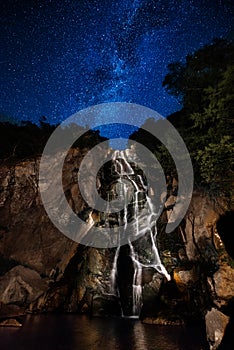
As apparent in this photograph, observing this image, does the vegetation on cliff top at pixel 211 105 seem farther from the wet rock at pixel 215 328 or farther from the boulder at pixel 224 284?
the wet rock at pixel 215 328

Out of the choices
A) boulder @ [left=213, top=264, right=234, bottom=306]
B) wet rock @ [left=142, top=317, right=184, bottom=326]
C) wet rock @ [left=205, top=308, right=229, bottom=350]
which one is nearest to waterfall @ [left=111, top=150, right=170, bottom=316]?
wet rock @ [left=142, top=317, right=184, bottom=326]

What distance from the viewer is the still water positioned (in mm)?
9586

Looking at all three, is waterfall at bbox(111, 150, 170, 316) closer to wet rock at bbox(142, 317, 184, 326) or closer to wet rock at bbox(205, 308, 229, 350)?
wet rock at bbox(142, 317, 184, 326)

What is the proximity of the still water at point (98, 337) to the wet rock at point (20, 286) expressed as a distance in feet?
12.3

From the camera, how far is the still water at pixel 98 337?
377 inches

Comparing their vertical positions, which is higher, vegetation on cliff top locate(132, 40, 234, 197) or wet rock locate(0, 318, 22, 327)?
vegetation on cliff top locate(132, 40, 234, 197)

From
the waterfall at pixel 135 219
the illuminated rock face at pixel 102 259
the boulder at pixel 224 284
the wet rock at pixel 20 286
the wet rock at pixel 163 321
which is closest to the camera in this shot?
the boulder at pixel 224 284

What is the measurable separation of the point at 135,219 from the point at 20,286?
33.3 ft

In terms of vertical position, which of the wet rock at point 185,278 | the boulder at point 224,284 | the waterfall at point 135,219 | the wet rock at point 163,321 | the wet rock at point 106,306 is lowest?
the wet rock at point 163,321

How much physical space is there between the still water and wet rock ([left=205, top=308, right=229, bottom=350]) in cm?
101

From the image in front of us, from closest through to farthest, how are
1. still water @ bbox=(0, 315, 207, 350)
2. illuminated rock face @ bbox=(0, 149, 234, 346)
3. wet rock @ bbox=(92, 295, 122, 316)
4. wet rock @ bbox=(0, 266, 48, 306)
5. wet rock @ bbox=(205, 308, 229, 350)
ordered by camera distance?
wet rock @ bbox=(205, 308, 229, 350), still water @ bbox=(0, 315, 207, 350), illuminated rock face @ bbox=(0, 149, 234, 346), wet rock @ bbox=(0, 266, 48, 306), wet rock @ bbox=(92, 295, 122, 316)

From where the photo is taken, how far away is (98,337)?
11.0 metres

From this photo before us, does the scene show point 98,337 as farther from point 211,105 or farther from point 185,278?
point 211,105

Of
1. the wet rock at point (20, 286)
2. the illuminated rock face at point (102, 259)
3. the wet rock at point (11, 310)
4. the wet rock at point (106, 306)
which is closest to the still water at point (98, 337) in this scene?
the illuminated rock face at point (102, 259)
